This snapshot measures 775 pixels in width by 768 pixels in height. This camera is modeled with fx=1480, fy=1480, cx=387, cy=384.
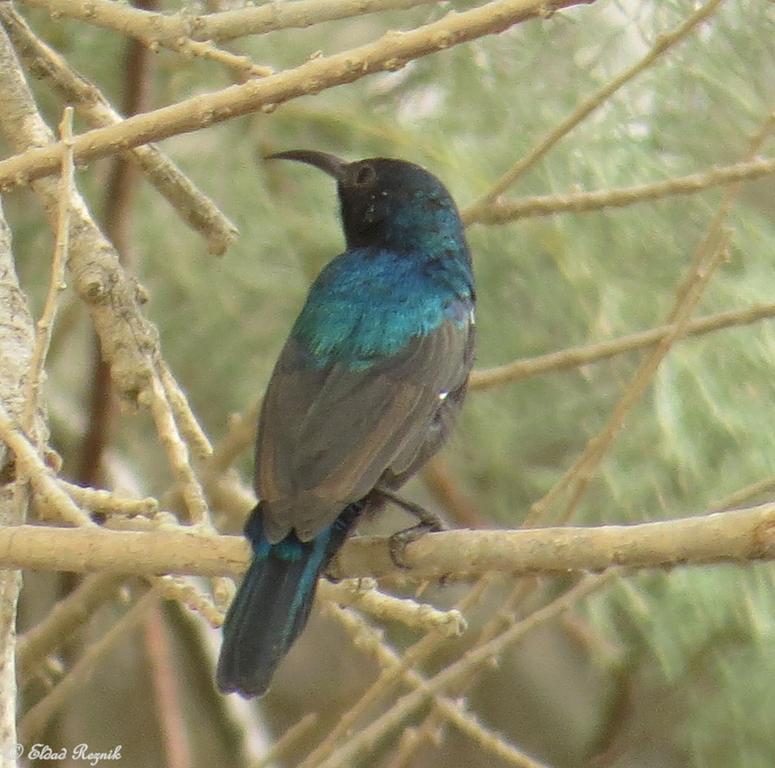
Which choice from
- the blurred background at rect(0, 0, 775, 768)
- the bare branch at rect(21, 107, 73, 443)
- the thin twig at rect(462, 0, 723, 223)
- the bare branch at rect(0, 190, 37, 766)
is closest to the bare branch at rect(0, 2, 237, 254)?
the bare branch at rect(0, 190, 37, 766)

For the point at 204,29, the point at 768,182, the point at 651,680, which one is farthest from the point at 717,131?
the point at 204,29

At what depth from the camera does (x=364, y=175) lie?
119 inches

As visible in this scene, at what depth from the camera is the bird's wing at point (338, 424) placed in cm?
213

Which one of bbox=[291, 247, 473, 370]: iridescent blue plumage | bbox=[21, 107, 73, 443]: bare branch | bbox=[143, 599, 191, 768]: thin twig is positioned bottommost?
bbox=[143, 599, 191, 768]: thin twig

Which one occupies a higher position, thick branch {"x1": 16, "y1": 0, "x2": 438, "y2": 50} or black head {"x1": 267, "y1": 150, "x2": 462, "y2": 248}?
thick branch {"x1": 16, "y1": 0, "x2": 438, "y2": 50}

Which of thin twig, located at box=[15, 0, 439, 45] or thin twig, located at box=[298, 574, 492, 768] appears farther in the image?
thin twig, located at box=[298, 574, 492, 768]

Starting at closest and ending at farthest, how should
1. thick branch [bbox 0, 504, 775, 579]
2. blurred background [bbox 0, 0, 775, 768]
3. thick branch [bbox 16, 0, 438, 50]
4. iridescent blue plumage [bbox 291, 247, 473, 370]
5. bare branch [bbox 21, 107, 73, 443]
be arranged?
thick branch [bbox 0, 504, 775, 579] < bare branch [bbox 21, 107, 73, 443] < thick branch [bbox 16, 0, 438, 50] < iridescent blue plumage [bbox 291, 247, 473, 370] < blurred background [bbox 0, 0, 775, 768]

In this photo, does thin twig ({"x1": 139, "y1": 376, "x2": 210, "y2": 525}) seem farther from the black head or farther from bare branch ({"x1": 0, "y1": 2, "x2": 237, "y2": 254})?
the black head

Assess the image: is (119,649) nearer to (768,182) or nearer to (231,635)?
(768,182)

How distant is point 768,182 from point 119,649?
2.60m

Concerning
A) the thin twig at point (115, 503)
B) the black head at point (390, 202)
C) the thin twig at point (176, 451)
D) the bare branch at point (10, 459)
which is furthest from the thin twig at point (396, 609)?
the black head at point (390, 202)

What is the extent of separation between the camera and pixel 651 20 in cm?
338

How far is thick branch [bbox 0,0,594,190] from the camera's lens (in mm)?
1696

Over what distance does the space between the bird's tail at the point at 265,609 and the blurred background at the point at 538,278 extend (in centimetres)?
110
